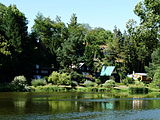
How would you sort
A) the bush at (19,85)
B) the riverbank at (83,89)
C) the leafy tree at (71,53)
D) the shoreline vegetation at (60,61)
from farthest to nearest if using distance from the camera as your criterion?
the leafy tree at (71,53)
the shoreline vegetation at (60,61)
the riverbank at (83,89)
the bush at (19,85)

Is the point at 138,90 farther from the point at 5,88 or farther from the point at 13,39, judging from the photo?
the point at 13,39

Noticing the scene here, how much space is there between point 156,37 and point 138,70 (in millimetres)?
83736

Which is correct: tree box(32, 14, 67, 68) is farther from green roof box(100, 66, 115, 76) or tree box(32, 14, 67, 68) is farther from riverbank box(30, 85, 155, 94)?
riverbank box(30, 85, 155, 94)

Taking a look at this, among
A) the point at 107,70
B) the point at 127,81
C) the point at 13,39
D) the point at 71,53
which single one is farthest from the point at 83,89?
the point at 107,70

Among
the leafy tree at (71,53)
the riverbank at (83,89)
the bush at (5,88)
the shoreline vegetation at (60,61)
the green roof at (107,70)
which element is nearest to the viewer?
the bush at (5,88)

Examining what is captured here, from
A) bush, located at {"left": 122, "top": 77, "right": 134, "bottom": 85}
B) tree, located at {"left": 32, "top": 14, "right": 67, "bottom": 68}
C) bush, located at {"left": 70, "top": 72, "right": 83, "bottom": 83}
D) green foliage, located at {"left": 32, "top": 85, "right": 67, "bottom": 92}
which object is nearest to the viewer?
green foliage, located at {"left": 32, "top": 85, "right": 67, "bottom": 92}

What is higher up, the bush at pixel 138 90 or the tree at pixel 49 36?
the tree at pixel 49 36

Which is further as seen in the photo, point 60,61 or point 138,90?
point 60,61

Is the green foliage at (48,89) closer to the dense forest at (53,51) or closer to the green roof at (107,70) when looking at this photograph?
the dense forest at (53,51)

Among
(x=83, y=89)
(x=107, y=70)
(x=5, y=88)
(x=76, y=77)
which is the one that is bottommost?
(x=83, y=89)

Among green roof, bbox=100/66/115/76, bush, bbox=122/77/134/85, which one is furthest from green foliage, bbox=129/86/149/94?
green roof, bbox=100/66/115/76

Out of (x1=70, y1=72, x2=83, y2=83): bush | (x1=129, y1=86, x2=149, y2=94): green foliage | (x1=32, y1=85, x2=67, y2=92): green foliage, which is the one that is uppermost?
(x1=70, y1=72, x2=83, y2=83): bush

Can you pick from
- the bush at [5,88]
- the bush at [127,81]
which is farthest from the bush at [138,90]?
the bush at [5,88]

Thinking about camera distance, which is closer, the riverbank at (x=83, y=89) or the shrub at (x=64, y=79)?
the riverbank at (x=83, y=89)
